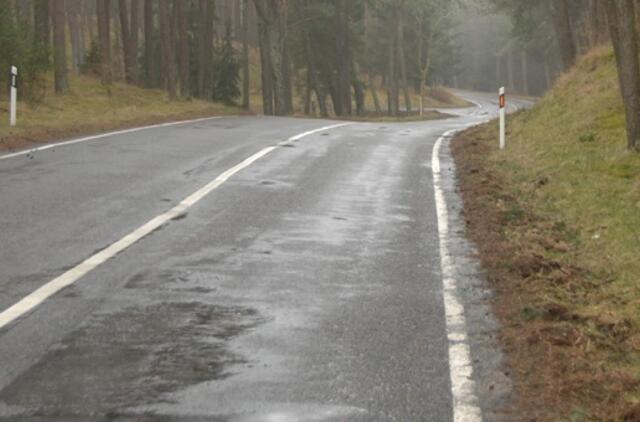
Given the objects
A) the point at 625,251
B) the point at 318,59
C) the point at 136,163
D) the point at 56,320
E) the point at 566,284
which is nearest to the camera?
the point at 56,320

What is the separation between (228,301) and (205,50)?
37.1 metres

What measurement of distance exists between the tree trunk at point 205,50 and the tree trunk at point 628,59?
3005cm

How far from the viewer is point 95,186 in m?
12.7

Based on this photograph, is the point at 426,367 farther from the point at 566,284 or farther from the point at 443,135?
the point at 443,135

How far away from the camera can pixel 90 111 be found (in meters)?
30.0

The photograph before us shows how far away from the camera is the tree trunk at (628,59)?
14250 mm

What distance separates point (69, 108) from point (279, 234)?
72.3 feet

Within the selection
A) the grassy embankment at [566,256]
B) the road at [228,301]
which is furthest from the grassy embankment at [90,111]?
the grassy embankment at [566,256]

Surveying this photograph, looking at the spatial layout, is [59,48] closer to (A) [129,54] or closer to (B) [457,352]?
(A) [129,54]

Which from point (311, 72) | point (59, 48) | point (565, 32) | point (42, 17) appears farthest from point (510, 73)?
point (565, 32)


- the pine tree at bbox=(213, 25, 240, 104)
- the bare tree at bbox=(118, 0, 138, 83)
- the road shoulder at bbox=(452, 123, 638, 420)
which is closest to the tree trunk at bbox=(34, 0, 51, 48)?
the bare tree at bbox=(118, 0, 138, 83)

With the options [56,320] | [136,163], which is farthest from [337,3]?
[56,320]

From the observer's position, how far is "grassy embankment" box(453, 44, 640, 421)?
17.4 feet

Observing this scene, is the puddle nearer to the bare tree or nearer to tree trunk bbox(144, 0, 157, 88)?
tree trunk bbox(144, 0, 157, 88)
